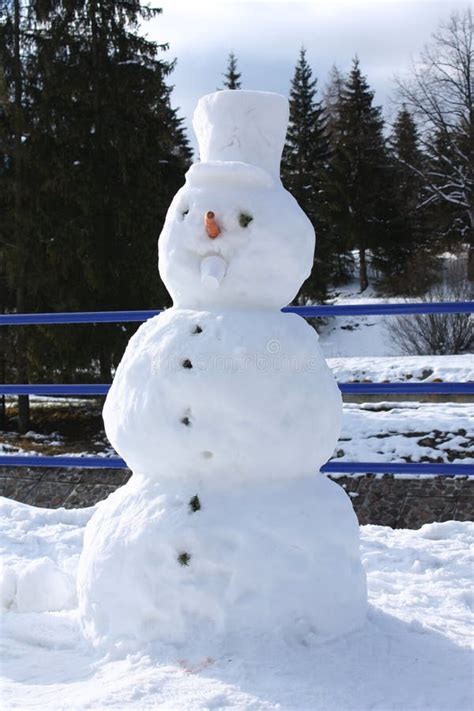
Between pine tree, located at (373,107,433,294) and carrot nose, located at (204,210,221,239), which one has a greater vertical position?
pine tree, located at (373,107,433,294)

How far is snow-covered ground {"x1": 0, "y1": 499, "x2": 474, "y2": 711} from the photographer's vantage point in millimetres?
2162

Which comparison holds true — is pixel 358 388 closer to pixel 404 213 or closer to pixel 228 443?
pixel 228 443

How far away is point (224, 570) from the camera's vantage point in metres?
2.45

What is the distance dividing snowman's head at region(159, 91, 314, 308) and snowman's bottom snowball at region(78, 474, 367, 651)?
75cm

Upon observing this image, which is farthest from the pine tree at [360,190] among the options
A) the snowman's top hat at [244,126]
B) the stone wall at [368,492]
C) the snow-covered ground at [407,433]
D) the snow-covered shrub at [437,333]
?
the snowman's top hat at [244,126]

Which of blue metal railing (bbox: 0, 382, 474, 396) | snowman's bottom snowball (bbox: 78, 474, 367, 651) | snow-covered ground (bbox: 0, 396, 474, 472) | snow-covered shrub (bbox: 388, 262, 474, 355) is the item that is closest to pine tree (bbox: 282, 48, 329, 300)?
snow-covered shrub (bbox: 388, 262, 474, 355)

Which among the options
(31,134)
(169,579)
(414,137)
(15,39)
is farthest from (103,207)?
(414,137)

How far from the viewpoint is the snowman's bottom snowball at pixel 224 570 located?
2430 millimetres

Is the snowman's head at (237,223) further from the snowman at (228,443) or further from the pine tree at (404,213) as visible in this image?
the pine tree at (404,213)

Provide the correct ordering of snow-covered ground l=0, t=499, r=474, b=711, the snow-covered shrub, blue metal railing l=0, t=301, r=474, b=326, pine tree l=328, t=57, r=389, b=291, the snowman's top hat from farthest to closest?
1. pine tree l=328, t=57, r=389, b=291
2. the snow-covered shrub
3. blue metal railing l=0, t=301, r=474, b=326
4. the snowman's top hat
5. snow-covered ground l=0, t=499, r=474, b=711

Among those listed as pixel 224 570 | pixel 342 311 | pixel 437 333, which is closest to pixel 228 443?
pixel 224 570

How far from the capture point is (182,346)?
103 inches

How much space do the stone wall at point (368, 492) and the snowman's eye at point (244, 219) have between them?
294 centimetres

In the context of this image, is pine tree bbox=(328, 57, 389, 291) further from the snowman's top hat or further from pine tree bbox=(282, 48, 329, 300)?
the snowman's top hat
